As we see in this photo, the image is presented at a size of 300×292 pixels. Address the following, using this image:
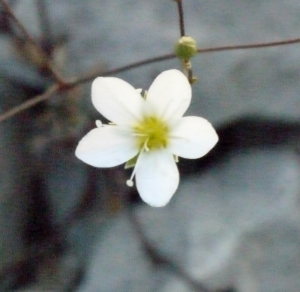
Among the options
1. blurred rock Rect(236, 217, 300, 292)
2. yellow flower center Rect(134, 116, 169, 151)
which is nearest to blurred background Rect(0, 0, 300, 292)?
blurred rock Rect(236, 217, 300, 292)

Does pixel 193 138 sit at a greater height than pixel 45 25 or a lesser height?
lesser

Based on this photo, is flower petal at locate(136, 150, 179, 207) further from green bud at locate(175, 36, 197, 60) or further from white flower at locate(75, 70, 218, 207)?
green bud at locate(175, 36, 197, 60)

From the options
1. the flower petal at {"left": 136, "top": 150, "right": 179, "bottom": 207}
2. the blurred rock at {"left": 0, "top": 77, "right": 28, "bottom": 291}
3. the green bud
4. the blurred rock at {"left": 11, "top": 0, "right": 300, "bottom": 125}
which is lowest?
the flower petal at {"left": 136, "top": 150, "right": 179, "bottom": 207}

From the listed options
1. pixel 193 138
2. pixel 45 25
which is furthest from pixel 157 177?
pixel 45 25

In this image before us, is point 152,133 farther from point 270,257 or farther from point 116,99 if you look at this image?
point 270,257

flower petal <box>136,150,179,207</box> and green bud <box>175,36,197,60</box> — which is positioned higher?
green bud <box>175,36,197,60</box>

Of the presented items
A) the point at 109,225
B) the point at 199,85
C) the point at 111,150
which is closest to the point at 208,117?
the point at 199,85
